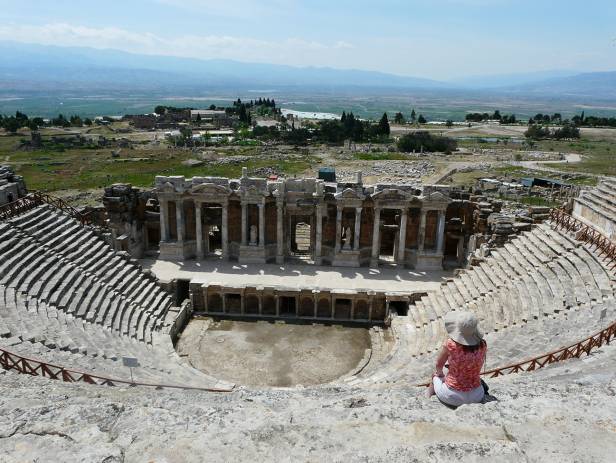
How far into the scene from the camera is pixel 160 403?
822 centimetres

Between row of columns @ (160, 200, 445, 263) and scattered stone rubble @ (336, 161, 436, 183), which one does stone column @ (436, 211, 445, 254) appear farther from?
scattered stone rubble @ (336, 161, 436, 183)

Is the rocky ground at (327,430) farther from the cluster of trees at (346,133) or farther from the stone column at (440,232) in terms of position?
the cluster of trees at (346,133)

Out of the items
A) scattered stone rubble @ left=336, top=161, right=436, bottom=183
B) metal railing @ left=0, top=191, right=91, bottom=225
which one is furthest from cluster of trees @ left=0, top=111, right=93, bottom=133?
metal railing @ left=0, top=191, right=91, bottom=225

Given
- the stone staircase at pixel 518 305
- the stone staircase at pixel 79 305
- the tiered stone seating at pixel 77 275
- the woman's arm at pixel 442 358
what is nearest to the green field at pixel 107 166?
the tiered stone seating at pixel 77 275

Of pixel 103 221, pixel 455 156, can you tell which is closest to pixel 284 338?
pixel 103 221

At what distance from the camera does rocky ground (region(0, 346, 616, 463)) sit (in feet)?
19.2

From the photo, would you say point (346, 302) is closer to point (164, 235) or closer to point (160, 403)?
point (164, 235)

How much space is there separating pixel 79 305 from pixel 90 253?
4.05 metres

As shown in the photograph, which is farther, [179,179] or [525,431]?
[179,179]

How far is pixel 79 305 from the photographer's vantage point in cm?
1853

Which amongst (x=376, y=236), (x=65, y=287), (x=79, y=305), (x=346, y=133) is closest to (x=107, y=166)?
(x=346, y=133)

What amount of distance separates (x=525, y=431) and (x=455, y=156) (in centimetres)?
7916

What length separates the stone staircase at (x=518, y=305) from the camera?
14430 millimetres

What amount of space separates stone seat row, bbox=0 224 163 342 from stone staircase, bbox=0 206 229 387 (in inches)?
1.3
